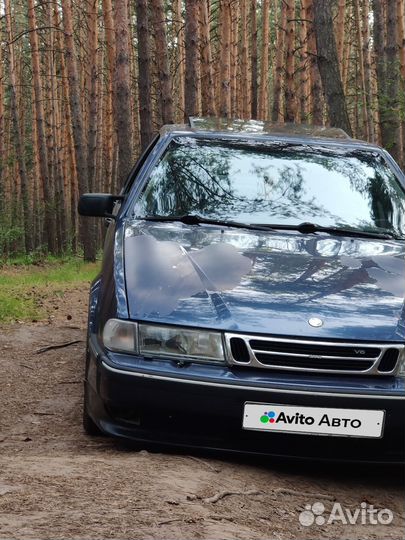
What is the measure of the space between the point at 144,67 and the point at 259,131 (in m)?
11.0

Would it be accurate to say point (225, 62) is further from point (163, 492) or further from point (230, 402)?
point (163, 492)

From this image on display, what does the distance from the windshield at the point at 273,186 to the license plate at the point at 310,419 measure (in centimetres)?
133

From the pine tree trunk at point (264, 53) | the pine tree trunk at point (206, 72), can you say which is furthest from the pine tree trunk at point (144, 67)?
the pine tree trunk at point (264, 53)

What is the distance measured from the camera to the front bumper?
304cm

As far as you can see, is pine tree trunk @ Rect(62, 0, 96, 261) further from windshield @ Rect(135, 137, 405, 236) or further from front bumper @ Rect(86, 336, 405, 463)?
front bumper @ Rect(86, 336, 405, 463)

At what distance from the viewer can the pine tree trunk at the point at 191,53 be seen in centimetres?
1464

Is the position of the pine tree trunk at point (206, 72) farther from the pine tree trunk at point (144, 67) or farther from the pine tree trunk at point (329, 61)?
the pine tree trunk at point (329, 61)

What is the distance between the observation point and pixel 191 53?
49.4ft

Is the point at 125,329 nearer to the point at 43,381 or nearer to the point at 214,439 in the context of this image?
the point at 214,439

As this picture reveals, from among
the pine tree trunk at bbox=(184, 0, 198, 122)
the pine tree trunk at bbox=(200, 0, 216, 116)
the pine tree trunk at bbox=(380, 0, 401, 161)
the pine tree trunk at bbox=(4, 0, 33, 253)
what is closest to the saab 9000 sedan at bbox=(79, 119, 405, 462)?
the pine tree trunk at bbox=(380, 0, 401, 161)

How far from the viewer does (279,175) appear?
444cm

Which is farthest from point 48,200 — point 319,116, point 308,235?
point 308,235

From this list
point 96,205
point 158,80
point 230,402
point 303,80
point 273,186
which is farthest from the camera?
point 303,80

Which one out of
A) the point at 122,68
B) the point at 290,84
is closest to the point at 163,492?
the point at 122,68
